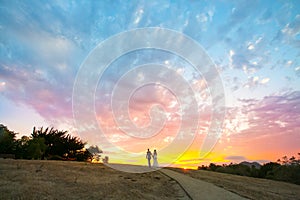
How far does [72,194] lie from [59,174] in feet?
17.4

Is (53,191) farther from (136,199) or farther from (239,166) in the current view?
(239,166)

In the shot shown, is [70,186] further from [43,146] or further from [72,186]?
[43,146]

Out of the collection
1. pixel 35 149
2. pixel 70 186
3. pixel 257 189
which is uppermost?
pixel 35 149

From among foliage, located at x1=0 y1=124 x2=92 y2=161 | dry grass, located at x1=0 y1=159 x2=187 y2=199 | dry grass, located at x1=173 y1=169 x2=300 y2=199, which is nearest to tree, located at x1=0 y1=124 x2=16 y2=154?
foliage, located at x1=0 y1=124 x2=92 y2=161

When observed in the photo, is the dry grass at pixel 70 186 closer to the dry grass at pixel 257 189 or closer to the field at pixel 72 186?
the field at pixel 72 186

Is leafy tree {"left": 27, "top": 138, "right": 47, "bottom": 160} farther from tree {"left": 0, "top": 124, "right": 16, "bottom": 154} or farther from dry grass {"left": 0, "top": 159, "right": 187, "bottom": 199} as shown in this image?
dry grass {"left": 0, "top": 159, "right": 187, "bottom": 199}

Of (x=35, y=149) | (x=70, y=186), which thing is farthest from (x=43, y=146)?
(x=70, y=186)

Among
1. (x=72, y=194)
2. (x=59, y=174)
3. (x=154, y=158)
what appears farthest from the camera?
(x=154, y=158)

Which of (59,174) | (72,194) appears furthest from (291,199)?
(59,174)

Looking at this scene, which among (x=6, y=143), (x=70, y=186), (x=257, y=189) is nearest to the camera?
(x=70, y=186)

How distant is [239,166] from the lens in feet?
130

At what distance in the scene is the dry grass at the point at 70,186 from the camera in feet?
41.7

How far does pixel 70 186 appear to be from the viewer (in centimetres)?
1473

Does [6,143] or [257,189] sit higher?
[6,143]
